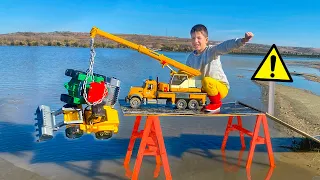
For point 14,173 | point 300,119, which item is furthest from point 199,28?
point 300,119

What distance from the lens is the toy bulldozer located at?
16.8ft

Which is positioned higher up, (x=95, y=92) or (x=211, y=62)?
(x=211, y=62)

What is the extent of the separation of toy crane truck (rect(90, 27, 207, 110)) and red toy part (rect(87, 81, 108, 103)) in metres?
0.96

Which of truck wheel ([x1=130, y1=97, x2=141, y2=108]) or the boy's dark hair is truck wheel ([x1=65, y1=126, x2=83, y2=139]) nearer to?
truck wheel ([x1=130, y1=97, x2=141, y2=108])

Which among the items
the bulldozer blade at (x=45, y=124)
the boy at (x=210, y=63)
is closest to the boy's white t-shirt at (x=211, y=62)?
the boy at (x=210, y=63)

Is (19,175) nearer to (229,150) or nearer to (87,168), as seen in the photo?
(87,168)

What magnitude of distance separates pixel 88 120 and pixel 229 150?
3.73 metres

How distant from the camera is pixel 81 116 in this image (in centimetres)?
530

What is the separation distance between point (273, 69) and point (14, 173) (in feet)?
15.0

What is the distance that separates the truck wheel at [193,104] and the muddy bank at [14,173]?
2633 millimetres

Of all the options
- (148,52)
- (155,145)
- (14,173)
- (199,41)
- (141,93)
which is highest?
(199,41)

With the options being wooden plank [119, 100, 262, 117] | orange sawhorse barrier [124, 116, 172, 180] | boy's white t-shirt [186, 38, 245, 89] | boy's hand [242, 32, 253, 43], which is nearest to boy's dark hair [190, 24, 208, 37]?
boy's white t-shirt [186, 38, 245, 89]

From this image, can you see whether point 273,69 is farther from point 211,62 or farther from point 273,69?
point 211,62

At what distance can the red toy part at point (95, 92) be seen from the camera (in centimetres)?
505
